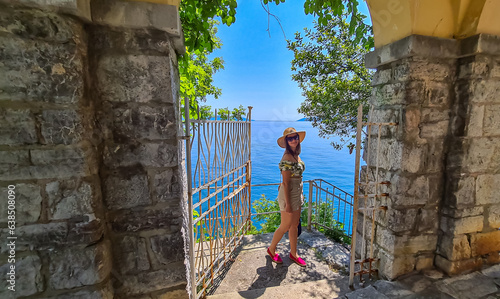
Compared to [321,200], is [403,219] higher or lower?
higher

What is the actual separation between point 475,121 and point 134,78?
2.83 m

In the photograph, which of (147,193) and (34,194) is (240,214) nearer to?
(147,193)

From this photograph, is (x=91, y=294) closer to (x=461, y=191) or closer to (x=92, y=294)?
(x=92, y=294)

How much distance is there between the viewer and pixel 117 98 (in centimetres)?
131

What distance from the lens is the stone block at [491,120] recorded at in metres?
1.93

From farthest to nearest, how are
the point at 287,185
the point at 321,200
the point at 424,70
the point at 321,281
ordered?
the point at 321,200, the point at 287,185, the point at 321,281, the point at 424,70

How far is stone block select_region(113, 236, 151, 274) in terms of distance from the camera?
1.39 metres

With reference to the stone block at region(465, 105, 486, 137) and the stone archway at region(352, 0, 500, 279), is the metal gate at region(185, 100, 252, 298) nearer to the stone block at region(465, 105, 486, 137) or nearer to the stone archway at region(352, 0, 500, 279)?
the stone archway at region(352, 0, 500, 279)

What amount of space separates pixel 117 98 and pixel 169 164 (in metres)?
0.52

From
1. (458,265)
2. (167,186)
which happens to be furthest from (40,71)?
(458,265)

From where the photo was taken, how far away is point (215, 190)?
231cm

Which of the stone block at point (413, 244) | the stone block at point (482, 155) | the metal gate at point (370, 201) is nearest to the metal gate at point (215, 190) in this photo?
the metal gate at point (370, 201)

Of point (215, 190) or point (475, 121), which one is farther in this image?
point (215, 190)

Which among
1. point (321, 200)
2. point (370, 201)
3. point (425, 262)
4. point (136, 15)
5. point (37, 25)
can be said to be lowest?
point (321, 200)
